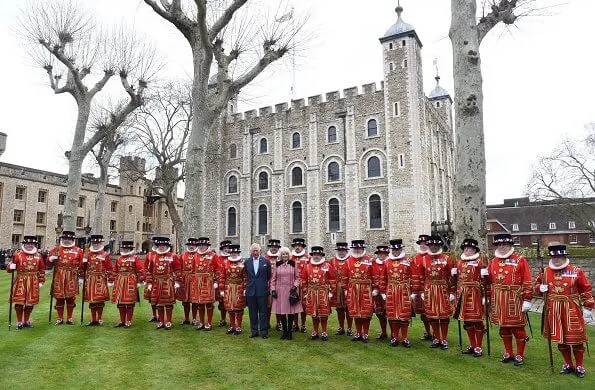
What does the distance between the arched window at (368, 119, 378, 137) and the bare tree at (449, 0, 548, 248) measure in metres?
23.0

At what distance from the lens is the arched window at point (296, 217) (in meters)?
34.9

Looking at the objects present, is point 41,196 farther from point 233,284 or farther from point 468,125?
point 468,125

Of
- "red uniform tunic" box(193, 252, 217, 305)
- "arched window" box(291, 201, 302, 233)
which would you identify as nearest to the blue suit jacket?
"red uniform tunic" box(193, 252, 217, 305)

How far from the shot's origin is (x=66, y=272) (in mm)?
9438

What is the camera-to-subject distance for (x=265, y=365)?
6598 millimetres

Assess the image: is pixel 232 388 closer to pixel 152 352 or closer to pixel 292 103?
pixel 152 352

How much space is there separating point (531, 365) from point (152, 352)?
621 centimetres

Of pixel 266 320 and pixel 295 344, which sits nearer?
pixel 295 344

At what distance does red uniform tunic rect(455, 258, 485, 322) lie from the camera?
721 centimetres

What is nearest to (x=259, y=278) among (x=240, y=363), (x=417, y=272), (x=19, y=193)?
(x=240, y=363)

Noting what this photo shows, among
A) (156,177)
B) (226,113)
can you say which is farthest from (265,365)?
(226,113)

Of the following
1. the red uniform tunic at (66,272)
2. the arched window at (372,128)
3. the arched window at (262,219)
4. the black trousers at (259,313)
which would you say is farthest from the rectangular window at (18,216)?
the black trousers at (259,313)

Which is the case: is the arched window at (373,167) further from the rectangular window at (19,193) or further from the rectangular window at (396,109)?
the rectangular window at (19,193)

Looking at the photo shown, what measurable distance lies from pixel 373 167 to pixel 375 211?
3.40 metres
